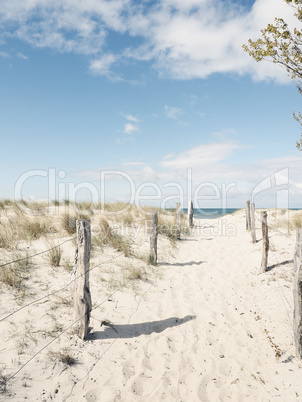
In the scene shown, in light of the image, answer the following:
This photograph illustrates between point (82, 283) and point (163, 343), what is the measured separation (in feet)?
5.87

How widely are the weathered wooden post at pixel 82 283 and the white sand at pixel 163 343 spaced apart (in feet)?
0.96

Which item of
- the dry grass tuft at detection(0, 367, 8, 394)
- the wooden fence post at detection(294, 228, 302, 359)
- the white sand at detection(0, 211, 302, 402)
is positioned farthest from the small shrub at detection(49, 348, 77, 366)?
the wooden fence post at detection(294, 228, 302, 359)

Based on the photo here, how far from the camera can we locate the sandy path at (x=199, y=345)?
3.43 meters

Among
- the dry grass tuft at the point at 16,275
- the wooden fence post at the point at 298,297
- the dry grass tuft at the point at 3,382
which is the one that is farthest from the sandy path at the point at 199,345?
the dry grass tuft at the point at 16,275

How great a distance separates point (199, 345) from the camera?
4434 mm

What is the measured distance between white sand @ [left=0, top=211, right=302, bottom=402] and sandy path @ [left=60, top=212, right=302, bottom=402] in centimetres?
1

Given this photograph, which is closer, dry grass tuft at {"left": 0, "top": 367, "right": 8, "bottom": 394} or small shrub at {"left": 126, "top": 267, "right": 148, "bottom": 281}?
dry grass tuft at {"left": 0, "top": 367, "right": 8, "bottom": 394}

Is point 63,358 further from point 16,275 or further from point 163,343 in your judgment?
point 16,275

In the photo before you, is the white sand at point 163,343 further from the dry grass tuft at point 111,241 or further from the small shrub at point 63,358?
the dry grass tuft at point 111,241

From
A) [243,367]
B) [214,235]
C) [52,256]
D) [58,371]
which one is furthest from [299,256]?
[214,235]

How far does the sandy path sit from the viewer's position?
343 cm

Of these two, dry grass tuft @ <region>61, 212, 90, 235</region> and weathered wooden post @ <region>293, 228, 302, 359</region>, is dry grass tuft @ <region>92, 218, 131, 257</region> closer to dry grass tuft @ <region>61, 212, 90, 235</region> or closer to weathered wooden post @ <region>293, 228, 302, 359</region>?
dry grass tuft @ <region>61, 212, 90, 235</region>

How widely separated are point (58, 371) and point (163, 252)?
6302mm

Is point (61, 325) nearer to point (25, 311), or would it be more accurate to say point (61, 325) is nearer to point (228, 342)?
point (25, 311)
